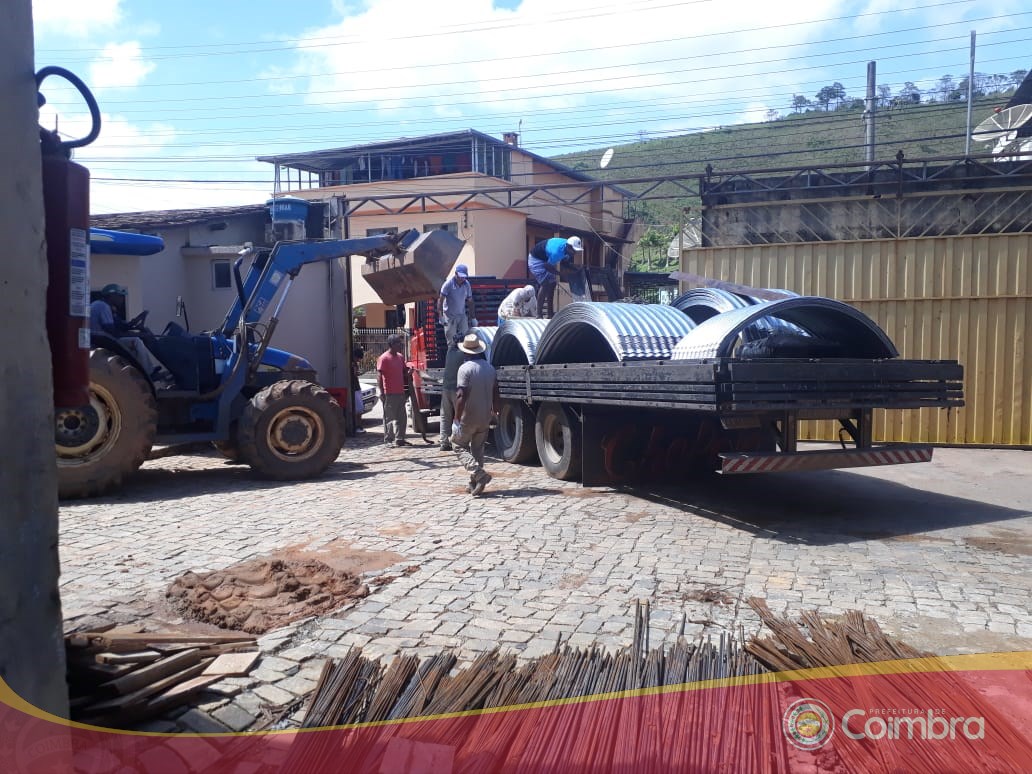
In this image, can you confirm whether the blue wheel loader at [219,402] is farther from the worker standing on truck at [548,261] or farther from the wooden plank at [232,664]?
the wooden plank at [232,664]

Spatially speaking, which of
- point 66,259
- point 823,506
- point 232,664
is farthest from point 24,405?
point 823,506

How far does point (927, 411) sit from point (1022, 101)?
42.9 feet

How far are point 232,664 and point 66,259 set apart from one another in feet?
7.37

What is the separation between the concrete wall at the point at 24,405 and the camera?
8.66 feet

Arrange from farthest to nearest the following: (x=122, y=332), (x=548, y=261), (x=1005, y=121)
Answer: (x=1005, y=121), (x=548, y=261), (x=122, y=332)

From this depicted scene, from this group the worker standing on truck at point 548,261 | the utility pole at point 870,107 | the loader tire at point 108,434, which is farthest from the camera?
the utility pole at point 870,107

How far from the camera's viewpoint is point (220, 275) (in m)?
17.4

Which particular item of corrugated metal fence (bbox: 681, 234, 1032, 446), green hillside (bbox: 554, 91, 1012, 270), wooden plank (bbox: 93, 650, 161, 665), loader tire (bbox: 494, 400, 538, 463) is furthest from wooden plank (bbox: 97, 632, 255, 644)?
green hillside (bbox: 554, 91, 1012, 270)

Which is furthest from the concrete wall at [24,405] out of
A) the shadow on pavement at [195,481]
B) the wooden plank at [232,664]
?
the shadow on pavement at [195,481]

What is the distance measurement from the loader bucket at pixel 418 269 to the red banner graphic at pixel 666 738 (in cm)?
Result: 958

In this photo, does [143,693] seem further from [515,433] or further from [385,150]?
[385,150]

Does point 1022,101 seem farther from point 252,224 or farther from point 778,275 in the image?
point 252,224

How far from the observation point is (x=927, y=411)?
42.7ft

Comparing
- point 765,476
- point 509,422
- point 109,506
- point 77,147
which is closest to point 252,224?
point 509,422
